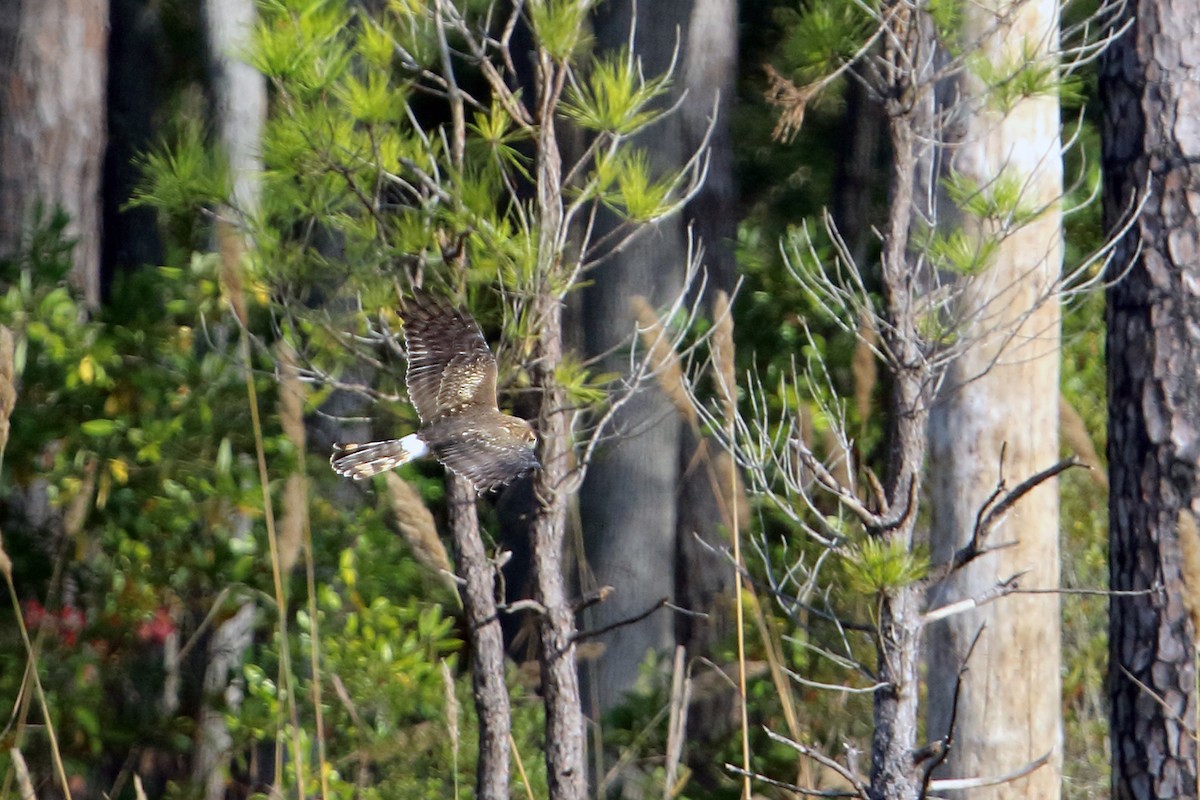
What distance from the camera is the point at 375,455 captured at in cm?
449

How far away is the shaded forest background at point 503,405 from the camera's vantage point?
13.2 feet

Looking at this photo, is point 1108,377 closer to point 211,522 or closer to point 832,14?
point 832,14

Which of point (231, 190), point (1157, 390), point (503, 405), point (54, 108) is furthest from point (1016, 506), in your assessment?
point (54, 108)

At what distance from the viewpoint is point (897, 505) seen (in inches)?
133

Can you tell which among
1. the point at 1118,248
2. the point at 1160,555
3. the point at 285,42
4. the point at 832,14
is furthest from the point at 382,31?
the point at 1160,555

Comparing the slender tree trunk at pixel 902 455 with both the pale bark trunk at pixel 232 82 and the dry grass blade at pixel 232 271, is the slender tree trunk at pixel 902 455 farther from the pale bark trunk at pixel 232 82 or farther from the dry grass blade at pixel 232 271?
the pale bark trunk at pixel 232 82

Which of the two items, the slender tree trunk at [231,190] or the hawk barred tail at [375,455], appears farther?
the slender tree trunk at [231,190]

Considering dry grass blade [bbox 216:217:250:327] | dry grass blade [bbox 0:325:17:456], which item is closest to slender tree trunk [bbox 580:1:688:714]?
dry grass blade [bbox 216:217:250:327]

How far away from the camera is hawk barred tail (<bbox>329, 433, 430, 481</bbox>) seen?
4309 millimetres

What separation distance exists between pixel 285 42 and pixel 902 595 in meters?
2.01

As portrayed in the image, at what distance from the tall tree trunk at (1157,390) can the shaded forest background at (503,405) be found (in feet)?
0.09

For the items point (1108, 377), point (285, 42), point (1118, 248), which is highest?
point (285, 42)

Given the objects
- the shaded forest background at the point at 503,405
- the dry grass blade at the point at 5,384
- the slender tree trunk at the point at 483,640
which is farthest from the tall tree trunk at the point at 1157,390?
the dry grass blade at the point at 5,384

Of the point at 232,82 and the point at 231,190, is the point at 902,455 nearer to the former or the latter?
the point at 231,190
